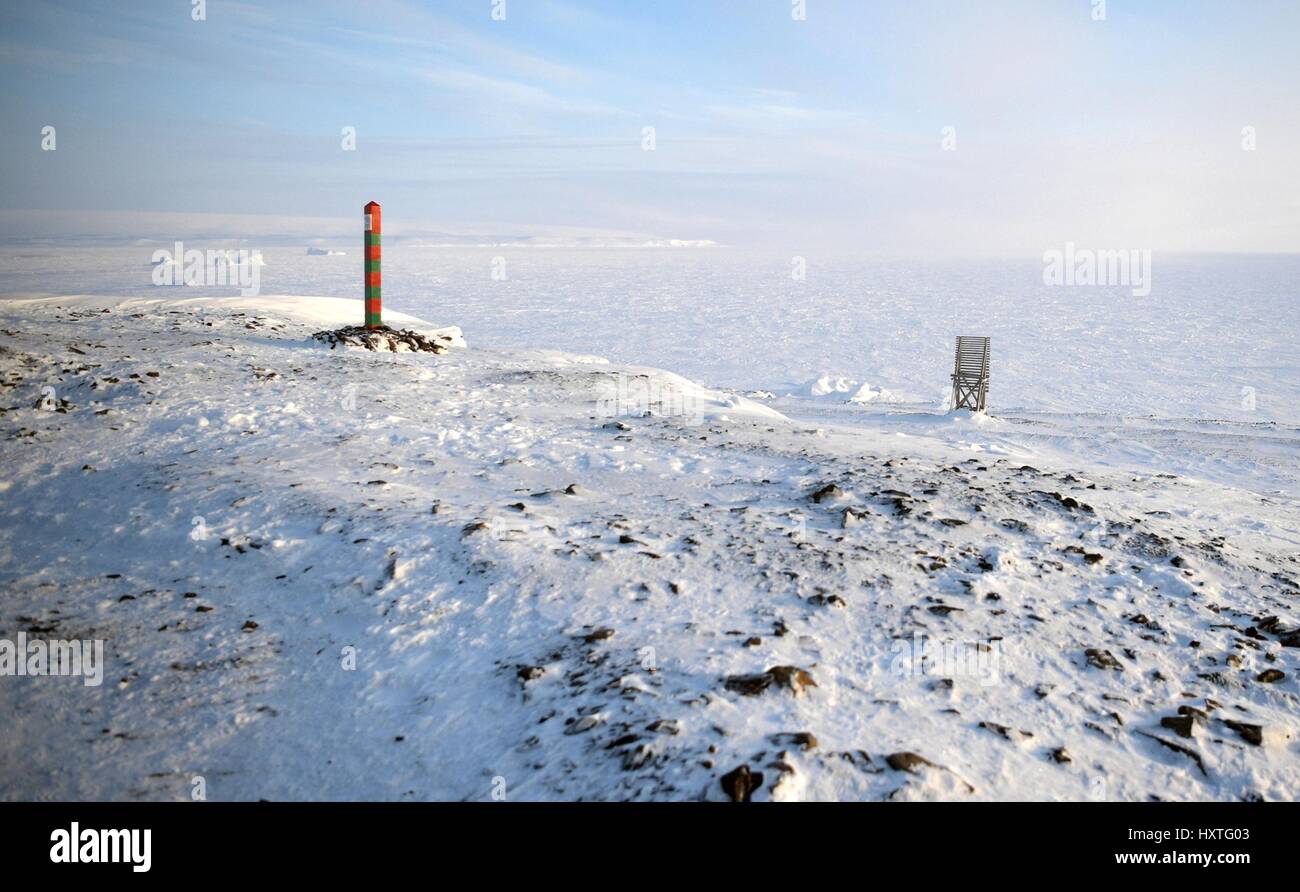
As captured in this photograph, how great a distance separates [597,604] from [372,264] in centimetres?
1030

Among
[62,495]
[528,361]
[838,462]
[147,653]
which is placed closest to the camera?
[147,653]

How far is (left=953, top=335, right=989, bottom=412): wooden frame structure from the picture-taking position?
16.0m

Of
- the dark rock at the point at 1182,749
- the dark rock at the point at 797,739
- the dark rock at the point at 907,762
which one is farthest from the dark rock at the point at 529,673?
the dark rock at the point at 1182,749

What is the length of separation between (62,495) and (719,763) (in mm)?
5882

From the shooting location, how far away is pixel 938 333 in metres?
34.0

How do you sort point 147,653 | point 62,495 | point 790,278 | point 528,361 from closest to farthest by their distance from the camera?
point 147,653 → point 62,495 → point 528,361 → point 790,278

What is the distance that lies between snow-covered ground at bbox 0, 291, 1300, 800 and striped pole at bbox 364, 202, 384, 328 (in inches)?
146

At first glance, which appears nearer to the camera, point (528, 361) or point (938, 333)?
point (528, 361)

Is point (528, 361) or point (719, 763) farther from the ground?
point (528, 361)

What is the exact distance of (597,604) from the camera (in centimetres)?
466
